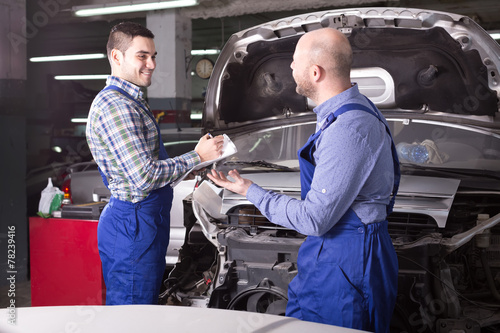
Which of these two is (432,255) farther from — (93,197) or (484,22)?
(484,22)

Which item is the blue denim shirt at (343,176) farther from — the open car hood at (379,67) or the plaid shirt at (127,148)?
the open car hood at (379,67)

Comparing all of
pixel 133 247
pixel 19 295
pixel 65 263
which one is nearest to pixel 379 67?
pixel 133 247

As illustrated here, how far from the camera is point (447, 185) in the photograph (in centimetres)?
246

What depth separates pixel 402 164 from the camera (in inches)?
111

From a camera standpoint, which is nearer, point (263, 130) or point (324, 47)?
point (324, 47)

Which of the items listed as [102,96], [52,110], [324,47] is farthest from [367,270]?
[52,110]

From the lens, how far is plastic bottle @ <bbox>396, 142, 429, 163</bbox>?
2877 mm

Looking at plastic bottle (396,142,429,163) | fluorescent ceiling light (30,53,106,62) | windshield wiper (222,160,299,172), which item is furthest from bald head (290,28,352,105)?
fluorescent ceiling light (30,53,106,62)

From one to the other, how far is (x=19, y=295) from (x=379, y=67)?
3450 millimetres

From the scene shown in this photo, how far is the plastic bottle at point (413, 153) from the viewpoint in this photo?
2.88 m

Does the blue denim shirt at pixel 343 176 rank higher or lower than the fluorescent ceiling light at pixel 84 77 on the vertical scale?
lower

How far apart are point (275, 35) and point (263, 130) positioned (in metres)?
0.68

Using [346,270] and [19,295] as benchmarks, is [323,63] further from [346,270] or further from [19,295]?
[19,295]

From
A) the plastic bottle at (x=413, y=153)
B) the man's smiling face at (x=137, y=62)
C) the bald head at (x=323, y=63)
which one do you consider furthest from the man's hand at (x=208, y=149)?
the plastic bottle at (x=413, y=153)
